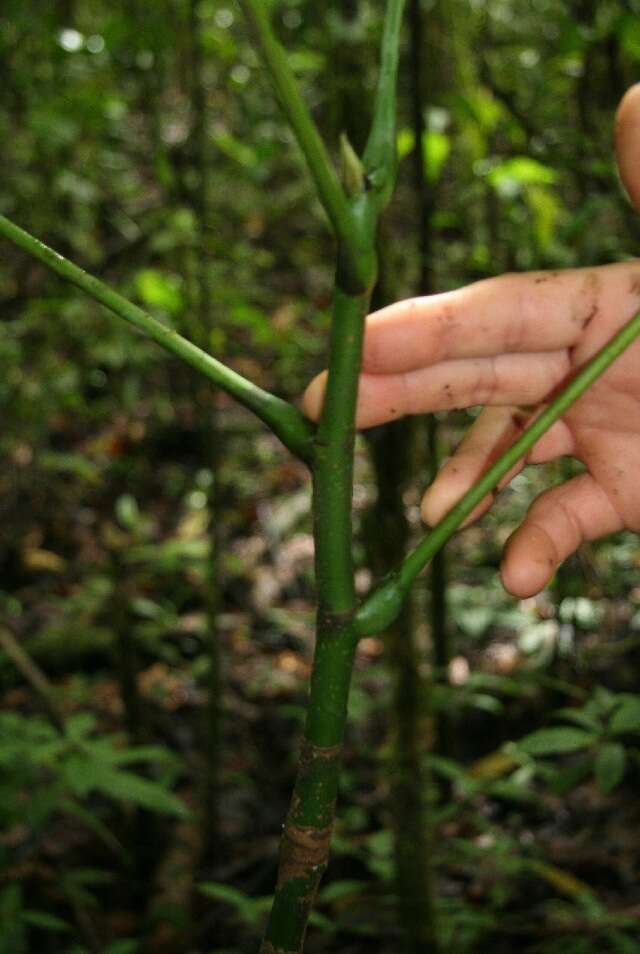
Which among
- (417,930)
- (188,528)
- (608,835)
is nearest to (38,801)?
(417,930)

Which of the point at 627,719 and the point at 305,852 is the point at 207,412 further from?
the point at 305,852

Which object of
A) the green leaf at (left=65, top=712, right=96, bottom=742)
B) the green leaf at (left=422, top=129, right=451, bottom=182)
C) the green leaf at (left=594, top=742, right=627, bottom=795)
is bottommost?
the green leaf at (left=594, top=742, right=627, bottom=795)

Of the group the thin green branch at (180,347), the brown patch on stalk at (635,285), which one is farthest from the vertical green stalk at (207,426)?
the thin green branch at (180,347)

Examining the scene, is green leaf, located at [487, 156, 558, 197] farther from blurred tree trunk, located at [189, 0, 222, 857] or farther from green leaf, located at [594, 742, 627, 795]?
green leaf, located at [594, 742, 627, 795]

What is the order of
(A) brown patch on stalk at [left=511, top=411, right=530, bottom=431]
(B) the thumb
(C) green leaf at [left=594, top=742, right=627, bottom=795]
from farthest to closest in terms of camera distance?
Answer: (C) green leaf at [left=594, top=742, right=627, bottom=795], (A) brown patch on stalk at [left=511, top=411, right=530, bottom=431], (B) the thumb

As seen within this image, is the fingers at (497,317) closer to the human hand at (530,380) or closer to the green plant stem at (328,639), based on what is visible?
the human hand at (530,380)

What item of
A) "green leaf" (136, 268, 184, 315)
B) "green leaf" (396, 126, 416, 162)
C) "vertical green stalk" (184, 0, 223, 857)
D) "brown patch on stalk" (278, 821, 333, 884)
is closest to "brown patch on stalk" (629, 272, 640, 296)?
"brown patch on stalk" (278, 821, 333, 884)

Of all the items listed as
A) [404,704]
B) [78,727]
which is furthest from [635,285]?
[78,727]

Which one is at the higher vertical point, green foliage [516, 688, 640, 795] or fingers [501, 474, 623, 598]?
fingers [501, 474, 623, 598]

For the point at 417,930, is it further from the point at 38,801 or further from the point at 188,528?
the point at 188,528
